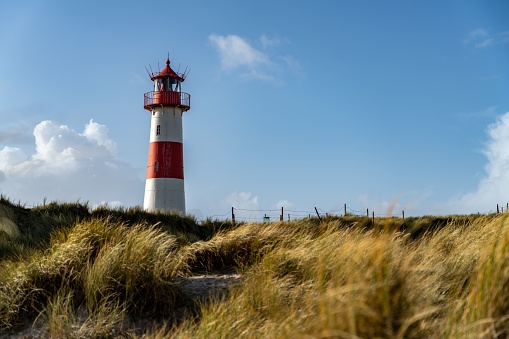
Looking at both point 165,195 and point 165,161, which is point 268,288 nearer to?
point 165,195

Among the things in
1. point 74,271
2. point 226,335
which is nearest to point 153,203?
point 74,271

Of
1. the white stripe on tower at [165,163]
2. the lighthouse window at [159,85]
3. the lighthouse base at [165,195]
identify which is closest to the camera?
the lighthouse base at [165,195]

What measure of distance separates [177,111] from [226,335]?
2275 centimetres

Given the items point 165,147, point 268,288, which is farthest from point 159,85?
point 268,288

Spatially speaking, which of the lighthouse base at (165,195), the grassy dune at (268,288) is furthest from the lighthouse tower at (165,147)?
the grassy dune at (268,288)

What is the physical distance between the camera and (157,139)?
26.2 metres

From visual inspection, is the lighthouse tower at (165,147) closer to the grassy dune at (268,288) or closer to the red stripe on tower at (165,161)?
the red stripe on tower at (165,161)

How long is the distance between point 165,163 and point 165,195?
1436 millimetres

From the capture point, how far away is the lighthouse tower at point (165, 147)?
25297 millimetres

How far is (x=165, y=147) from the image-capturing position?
25.8 meters

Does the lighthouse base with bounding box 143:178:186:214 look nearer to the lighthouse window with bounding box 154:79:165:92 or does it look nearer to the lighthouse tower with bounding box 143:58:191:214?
the lighthouse tower with bounding box 143:58:191:214

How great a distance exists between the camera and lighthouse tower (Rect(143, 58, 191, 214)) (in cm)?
2530

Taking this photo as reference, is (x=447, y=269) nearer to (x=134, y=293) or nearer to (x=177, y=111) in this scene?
(x=134, y=293)

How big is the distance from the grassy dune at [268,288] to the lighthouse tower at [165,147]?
15377 millimetres
